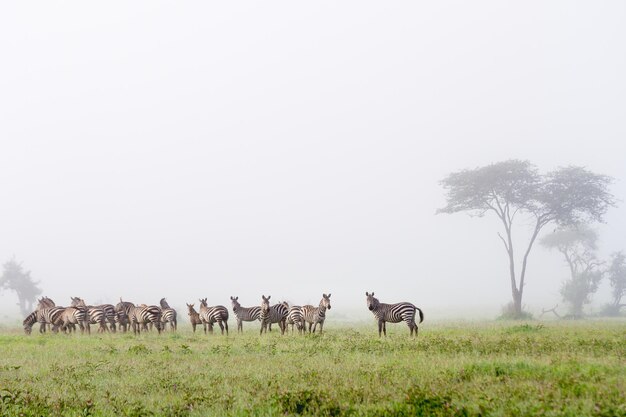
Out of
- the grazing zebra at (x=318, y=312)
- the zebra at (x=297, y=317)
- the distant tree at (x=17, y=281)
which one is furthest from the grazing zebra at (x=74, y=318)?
the distant tree at (x=17, y=281)

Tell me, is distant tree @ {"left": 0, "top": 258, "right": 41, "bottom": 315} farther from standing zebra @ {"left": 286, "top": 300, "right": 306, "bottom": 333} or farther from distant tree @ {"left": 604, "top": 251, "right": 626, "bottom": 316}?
distant tree @ {"left": 604, "top": 251, "right": 626, "bottom": 316}

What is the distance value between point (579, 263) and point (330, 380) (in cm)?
6328

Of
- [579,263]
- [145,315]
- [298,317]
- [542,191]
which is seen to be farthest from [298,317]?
[579,263]

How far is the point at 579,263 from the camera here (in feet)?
217

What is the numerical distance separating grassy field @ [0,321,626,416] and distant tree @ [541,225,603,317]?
42.3 metres

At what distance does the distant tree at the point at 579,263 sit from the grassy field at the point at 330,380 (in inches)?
1665

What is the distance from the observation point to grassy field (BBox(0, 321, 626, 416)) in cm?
910

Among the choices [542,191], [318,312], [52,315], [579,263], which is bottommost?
[318,312]

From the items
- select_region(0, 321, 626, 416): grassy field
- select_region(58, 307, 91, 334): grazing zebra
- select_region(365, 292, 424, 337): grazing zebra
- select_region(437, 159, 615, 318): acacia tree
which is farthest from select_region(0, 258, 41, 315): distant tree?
select_region(365, 292, 424, 337): grazing zebra

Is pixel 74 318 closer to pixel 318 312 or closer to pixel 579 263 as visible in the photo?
pixel 318 312

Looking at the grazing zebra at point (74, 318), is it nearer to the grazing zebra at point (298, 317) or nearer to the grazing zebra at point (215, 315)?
the grazing zebra at point (215, 315)

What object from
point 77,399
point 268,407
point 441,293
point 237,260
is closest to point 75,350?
point 77,399

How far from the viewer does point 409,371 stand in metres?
12.4

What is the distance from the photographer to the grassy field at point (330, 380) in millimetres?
9102
